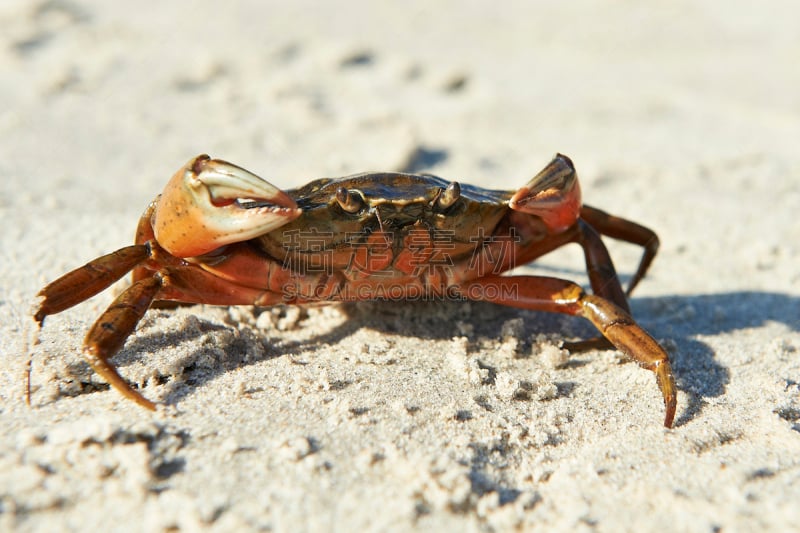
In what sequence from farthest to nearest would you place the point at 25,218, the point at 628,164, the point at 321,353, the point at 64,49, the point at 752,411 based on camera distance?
the point at 64,49
the point at 628,164
the point at 25,218
the point at 321,353
the point at 752,411

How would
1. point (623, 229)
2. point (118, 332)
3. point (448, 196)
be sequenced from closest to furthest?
point (118, 332)
point (448, 196)
point (623, 229)

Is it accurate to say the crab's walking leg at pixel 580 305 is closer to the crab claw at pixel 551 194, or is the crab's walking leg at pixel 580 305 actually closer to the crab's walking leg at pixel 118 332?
the crab claw at pixel 551 194

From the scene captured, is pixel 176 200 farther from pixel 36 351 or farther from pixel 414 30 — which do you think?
pixel 414 30

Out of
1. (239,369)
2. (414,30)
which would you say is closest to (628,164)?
(414,30)

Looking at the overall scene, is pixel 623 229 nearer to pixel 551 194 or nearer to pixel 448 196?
pixel 551 194

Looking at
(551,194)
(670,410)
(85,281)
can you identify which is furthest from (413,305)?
(85,281)

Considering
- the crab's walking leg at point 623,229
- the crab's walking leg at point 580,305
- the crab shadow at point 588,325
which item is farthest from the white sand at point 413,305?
the crab's walking leg at point 623,229
